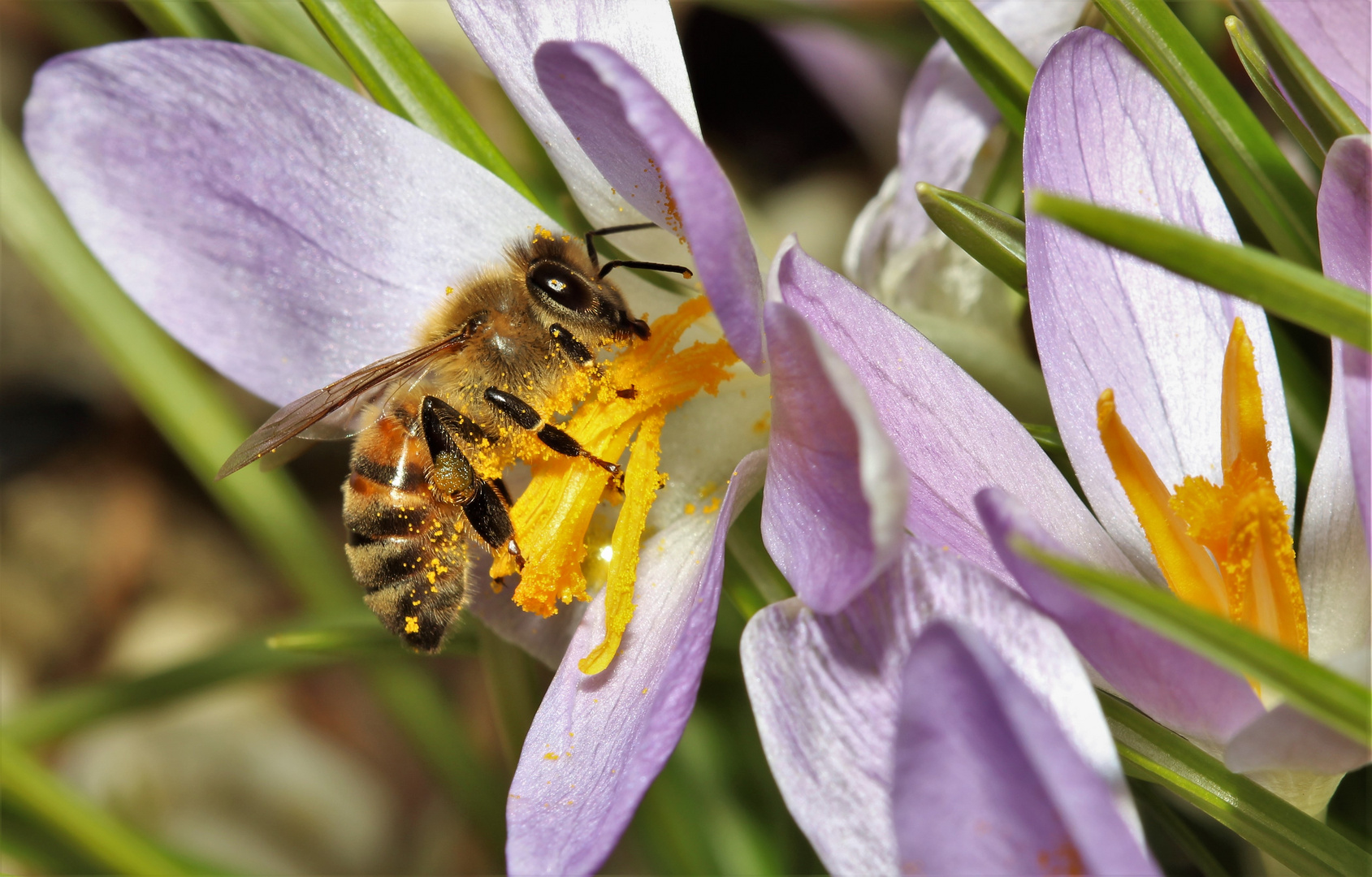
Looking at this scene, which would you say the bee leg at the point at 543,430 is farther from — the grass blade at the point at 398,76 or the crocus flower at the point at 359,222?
the grass blade at the point at 398,76

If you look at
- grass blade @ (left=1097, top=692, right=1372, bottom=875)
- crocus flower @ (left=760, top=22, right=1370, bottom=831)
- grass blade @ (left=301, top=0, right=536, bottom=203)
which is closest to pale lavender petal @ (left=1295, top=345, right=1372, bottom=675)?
crocus flower @ (left=760, top=22, right=1370, bottom=831)

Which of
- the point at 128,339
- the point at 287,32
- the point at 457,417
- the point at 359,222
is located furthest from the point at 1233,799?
the point at 128,339

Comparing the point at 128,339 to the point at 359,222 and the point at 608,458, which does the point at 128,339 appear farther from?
the point at 608,458

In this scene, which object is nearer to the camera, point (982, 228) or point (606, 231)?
point (982, 228)

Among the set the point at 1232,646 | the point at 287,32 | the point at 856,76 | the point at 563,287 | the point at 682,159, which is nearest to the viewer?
the point at 1232,646

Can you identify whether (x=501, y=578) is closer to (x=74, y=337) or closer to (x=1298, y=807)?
(x=1298, y=807)

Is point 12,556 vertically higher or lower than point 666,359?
lower

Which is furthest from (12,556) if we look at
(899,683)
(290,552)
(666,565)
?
(899,683)
